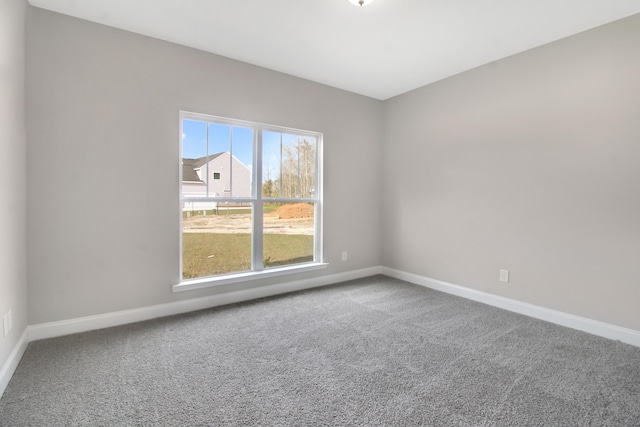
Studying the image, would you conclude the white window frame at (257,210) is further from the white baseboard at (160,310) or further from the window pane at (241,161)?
the white baseboard at (160,310)

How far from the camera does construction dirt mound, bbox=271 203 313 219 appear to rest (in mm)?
3678

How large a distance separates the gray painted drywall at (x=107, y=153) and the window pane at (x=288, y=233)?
1.83 feet

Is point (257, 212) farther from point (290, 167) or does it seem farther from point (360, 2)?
point (360, 2)

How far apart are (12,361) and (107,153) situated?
1.63m

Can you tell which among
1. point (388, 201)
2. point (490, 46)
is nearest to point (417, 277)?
point (388, 201)

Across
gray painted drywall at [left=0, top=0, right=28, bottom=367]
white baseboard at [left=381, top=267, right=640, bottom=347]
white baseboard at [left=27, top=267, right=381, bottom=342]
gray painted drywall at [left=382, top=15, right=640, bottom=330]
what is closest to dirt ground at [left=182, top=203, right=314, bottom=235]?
white baseboard at [left=27, top=267, right=381, bottom=342]

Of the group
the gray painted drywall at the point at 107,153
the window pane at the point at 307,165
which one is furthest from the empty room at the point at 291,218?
the window pane at the point at 307,165

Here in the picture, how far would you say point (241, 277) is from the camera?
10.7ft

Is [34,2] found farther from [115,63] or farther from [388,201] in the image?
[388,201]

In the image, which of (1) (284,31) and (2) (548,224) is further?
(2) (548,224)

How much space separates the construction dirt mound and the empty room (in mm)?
60

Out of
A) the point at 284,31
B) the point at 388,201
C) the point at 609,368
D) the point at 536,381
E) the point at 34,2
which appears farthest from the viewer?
the point at 388,201

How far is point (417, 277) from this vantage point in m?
4.00

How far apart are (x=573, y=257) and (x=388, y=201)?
2.24m
